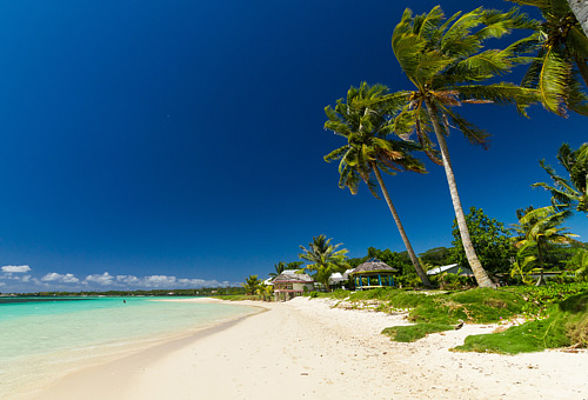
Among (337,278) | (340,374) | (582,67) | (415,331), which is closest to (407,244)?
(415,331)

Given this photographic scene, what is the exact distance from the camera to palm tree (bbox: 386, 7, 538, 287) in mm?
9867

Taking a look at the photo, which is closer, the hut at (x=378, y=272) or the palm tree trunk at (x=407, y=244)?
the palm tree trunk at (x=407, y=244)

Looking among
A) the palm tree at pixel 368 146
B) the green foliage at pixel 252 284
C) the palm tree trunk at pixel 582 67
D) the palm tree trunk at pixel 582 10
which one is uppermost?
the palm tree at pixel 368 146

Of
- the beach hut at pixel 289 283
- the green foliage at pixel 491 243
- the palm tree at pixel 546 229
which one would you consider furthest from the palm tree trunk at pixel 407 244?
the beach hut at pixel 289 283

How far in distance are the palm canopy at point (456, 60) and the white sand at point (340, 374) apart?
32.0 feet

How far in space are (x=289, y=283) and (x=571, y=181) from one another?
3111 cm

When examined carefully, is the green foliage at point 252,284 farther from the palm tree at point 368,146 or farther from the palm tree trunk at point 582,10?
the palm tree trunk at point 582,10

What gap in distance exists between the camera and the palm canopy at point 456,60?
9758 mm

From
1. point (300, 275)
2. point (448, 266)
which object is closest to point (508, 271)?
point (448, 266)

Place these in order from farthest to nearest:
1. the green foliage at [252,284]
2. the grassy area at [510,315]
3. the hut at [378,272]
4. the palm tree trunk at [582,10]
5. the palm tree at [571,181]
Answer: the green foliage at [252,284], the hut at [378,272], the palm tree at [571,181], the grassy area at [510,315], the palm tree trunk at [582,10]

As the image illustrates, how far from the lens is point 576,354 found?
3730 millimetres

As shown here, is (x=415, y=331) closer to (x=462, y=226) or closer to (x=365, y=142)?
(x=462, y=226)

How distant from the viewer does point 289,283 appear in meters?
37.2

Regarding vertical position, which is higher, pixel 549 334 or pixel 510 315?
pixel 549 334
